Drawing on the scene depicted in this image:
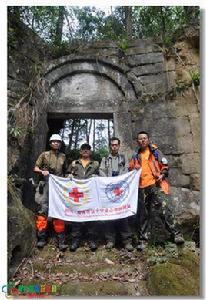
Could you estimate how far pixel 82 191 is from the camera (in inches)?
220

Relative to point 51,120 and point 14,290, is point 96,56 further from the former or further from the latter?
point 14,290

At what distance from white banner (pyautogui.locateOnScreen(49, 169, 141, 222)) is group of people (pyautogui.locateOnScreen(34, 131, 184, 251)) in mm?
134

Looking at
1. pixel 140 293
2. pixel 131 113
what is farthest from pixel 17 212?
pixel 131 113

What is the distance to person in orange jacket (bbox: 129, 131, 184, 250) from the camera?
5340 mm

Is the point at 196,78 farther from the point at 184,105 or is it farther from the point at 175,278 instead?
the point at 175,278

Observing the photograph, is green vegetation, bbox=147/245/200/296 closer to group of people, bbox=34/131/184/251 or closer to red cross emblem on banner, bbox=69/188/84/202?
group of people, bbox=34/131/184/251

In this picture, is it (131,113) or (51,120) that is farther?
(51,120)

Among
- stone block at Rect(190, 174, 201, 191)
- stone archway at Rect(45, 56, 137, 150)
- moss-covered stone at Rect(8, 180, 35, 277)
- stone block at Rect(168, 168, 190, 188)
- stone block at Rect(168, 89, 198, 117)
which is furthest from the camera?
stone archway at Rect(45, 56, 137, 150)

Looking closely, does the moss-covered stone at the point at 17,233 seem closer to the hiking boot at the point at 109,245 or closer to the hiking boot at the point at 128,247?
the hiking boot at the point at 109,245

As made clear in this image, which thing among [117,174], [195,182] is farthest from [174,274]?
[195,182]

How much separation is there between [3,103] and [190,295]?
13.0 feet

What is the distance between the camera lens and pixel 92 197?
559 centimetres

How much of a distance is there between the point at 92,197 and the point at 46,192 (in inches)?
31.2

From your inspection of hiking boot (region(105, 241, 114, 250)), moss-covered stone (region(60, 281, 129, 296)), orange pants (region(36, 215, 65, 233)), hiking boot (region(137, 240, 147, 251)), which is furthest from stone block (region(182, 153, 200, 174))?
moss-covered stone (region(60, 281, 129, 296))
